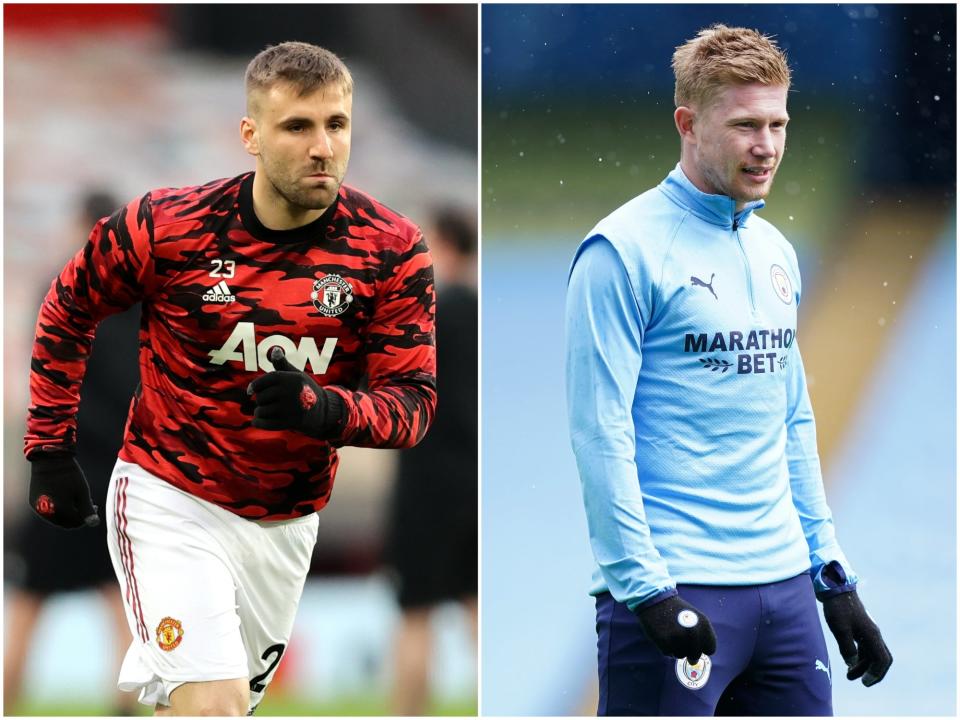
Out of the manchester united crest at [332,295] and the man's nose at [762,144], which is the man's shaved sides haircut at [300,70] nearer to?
the manchester united crest at [332,295]

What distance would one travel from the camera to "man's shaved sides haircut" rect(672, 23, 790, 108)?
3.57 metres

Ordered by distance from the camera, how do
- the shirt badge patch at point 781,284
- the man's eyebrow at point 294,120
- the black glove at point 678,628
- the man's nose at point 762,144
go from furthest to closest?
the man's eyebrow at point 294,120 → the shirt badge patch at point 781,284 → the man's nose at point 762,144 → the black glove at point 678,628

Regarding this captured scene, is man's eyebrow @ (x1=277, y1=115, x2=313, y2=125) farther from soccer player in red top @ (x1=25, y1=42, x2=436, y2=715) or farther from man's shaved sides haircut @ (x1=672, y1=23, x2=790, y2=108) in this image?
man's shaved sides haircut @ (x1=672, y1=23, x2=790, y2=108)

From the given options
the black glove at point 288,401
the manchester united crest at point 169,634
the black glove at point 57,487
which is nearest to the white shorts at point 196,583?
the manchester united crest at point 169,634

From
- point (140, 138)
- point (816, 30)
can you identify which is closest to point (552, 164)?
point (816, 30)

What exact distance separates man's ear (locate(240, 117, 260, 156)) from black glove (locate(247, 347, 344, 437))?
2.10 feet

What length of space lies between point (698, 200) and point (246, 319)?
1183 millimetres

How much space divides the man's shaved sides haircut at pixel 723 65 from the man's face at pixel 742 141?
2 cm

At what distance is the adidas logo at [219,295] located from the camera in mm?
3826

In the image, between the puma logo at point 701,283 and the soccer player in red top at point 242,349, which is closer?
the puma logo at point 701,283

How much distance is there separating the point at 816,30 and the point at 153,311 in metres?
2.52

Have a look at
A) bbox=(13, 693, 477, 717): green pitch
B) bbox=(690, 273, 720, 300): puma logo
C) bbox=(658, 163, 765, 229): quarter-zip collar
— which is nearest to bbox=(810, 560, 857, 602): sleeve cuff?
bbox=(690, 273, 720, 300): puma logo

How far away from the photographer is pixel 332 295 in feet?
12.6

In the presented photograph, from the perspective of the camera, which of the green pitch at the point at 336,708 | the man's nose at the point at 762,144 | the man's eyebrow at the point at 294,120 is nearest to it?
the man's nose at the point at 762,144
